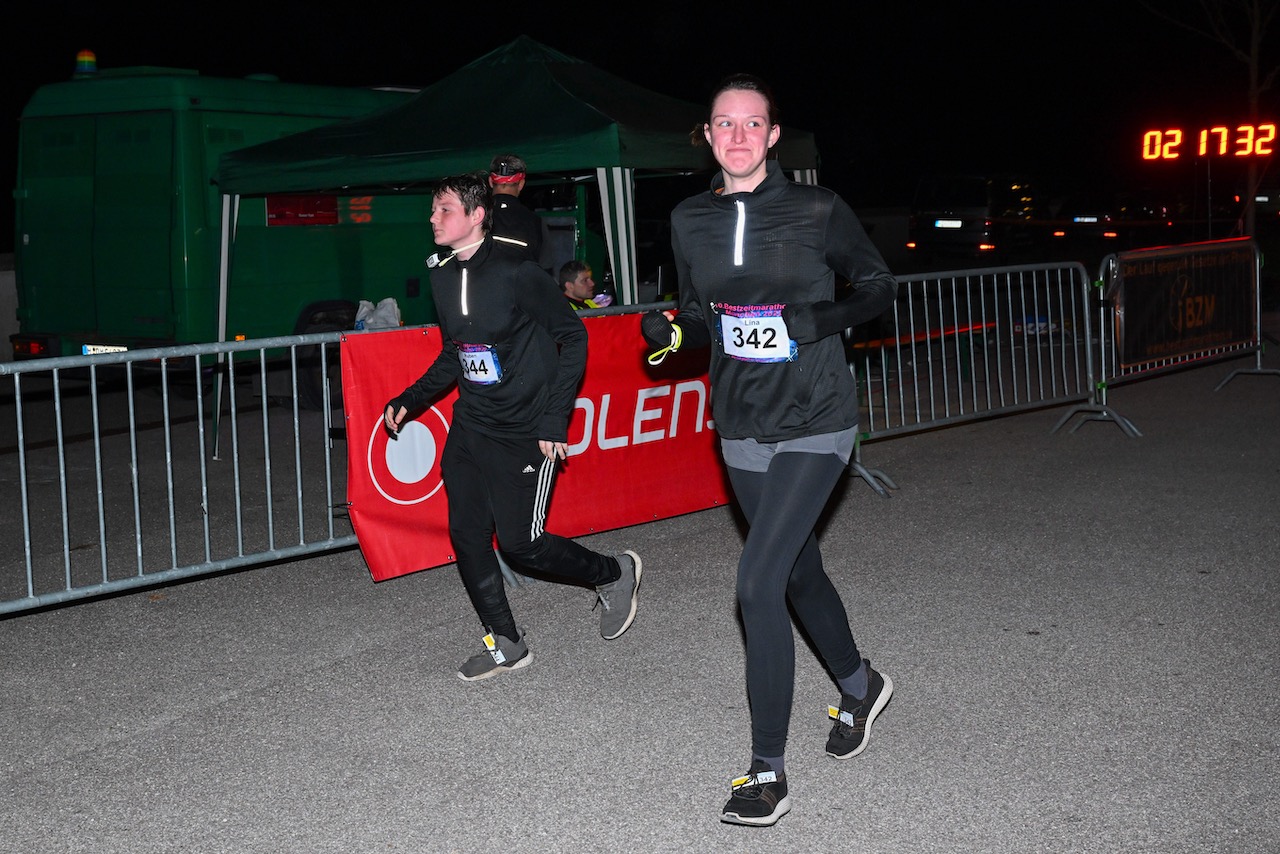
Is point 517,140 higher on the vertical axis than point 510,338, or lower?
higher

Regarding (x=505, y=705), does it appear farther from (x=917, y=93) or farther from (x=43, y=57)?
(x=917, y=93)

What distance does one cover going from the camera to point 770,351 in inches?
153

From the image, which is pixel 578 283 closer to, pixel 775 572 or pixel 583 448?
pixel 583 448

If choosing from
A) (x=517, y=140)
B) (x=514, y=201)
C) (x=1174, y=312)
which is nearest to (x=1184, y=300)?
(x=1174, y=312)

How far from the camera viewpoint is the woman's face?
3871 millimetres

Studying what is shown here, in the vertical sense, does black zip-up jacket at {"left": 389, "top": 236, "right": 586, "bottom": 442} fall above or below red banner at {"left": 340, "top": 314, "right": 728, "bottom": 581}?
above

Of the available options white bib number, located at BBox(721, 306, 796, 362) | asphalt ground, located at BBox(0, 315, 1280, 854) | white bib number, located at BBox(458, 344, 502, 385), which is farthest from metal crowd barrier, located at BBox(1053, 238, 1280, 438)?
white bib number, located at BBox(721, 306, 796, 362)

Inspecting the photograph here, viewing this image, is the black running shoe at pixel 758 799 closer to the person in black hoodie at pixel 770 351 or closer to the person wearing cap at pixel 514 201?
the person in black hoodie at pixel 770 351

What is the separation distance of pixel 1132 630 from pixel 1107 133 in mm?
46348

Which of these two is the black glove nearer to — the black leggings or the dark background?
the black leggings

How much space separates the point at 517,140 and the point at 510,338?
4.18 metres

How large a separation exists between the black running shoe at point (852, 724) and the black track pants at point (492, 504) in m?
1.44

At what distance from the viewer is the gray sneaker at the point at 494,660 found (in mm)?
5227

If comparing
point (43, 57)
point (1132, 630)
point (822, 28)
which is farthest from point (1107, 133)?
point (1132, 630)
